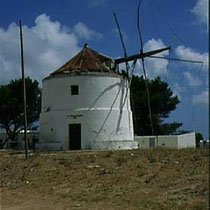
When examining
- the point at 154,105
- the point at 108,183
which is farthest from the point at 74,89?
the point at 154,105

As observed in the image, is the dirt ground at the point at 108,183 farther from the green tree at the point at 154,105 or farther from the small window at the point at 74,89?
the green tree at the point at 154,105

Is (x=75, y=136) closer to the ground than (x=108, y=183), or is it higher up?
higher up

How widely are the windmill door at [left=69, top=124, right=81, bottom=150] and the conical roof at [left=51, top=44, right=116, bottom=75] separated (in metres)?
4.05

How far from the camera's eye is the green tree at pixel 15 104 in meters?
51.1

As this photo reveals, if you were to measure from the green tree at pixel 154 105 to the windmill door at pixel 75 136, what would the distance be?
18180mm

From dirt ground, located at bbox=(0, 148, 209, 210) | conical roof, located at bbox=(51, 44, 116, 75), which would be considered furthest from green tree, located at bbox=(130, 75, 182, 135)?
dirt ground, located at bbox=(0, 148, 209, 210)

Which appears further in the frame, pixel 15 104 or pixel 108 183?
pixel 15 104

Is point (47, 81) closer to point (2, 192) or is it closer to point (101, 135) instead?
point (101, 135)

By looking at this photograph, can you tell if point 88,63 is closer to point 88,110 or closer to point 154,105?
point 88,110

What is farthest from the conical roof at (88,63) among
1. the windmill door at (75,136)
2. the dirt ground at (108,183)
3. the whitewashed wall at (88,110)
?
the dirt ground at (108,183)

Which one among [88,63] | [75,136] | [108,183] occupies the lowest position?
[108,183]

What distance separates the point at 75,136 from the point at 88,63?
221 inches

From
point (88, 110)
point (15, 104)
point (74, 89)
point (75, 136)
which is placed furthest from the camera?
point (15, 104)

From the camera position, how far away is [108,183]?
16562mm
